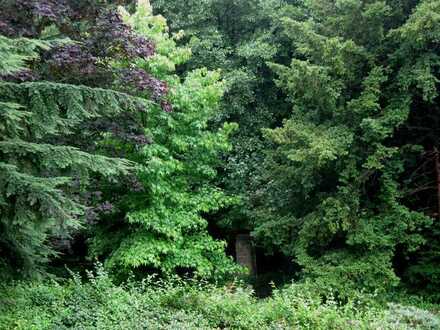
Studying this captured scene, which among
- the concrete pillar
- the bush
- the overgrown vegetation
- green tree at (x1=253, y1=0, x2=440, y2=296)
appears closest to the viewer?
the bush

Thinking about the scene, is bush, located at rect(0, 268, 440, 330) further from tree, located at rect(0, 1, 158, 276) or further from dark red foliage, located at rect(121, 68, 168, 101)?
dark red foliage, located at rect(121, 68, 168, 101)

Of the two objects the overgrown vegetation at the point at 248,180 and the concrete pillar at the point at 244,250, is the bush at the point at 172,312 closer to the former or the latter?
the overgrown vegetation at the point at 248,180

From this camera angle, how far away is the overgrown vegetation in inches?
255

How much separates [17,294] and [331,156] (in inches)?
225

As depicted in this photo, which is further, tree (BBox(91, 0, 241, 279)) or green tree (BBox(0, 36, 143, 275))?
tree (BBox(91, 0, 241, 279))

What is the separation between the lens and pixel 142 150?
9.69 m

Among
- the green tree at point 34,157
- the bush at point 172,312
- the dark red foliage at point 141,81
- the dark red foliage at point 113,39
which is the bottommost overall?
the bush at point 172,312

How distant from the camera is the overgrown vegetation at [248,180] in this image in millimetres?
6465

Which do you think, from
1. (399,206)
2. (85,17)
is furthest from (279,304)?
(85,17)

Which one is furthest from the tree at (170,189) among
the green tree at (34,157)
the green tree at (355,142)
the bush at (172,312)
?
the green tree at (34,157)

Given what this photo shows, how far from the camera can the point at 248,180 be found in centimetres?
1284

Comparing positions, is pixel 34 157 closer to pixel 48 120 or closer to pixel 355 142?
pixel 48 120

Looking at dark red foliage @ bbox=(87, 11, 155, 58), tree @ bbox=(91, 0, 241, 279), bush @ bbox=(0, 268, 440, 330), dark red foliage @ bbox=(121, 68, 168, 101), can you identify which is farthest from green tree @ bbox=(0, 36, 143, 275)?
tree @ bbox=(91, 0, 241, 279)

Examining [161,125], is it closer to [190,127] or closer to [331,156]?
[190,127]
